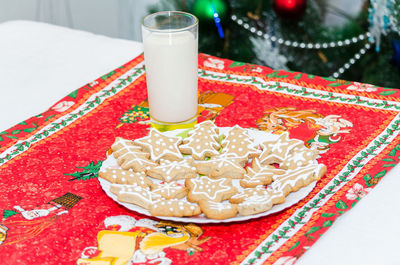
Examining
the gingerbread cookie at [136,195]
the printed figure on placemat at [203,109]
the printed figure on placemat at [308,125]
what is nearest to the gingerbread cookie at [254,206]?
the gingerbread cookie at [136,195]

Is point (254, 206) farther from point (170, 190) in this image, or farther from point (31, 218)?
point (31, 218)

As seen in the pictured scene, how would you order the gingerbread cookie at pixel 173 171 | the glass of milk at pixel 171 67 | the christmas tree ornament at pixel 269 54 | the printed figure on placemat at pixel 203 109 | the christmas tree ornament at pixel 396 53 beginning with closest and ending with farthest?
the gingerbread cookie at pixel 173 171 < the glass of milk at pixel 171 67 < the printed figure on placemat at pixel 203 109 < the christmas tree ornament at pixel 396 53 < the christmas tree ornament at pixel 269 54

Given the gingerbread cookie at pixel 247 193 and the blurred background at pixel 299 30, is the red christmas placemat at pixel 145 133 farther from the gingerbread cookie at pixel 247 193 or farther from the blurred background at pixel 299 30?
the blurred background at pixel 299 30

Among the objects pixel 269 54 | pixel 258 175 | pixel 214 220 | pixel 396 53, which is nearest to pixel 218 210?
pixel 214 220

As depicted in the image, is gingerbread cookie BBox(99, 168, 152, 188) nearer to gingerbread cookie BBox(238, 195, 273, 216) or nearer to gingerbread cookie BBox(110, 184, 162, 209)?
gingerbread cookie BBox(110, 184, 162, 209)

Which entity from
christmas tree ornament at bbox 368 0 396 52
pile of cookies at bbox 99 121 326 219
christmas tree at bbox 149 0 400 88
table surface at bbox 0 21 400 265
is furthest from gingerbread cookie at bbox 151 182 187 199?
christmas tree ornament at bbox 368 0 396 52

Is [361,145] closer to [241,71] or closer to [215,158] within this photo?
[215,158]
